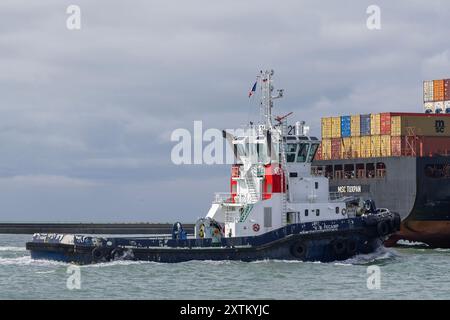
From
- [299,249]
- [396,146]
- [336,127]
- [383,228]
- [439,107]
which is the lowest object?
[299,249]

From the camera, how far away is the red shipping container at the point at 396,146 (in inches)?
2418

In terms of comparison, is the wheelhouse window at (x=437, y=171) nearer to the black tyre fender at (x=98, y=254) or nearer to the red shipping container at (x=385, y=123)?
the red shipping container at (x=385, y=123)

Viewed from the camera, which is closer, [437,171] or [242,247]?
[242,247]

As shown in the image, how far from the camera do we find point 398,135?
61594 millimetres

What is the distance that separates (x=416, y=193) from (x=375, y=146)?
17.4ft

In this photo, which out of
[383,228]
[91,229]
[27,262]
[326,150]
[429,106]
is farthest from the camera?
[91,229]

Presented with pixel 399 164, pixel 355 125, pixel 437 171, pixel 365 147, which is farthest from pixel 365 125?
pixel 437 171

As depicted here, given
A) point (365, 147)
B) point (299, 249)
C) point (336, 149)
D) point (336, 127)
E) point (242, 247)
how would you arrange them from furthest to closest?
1. point (336, 149)
2. point (336, 127)
3. point (365, 147)
4. point (299, 249)
5. point (242, 247)

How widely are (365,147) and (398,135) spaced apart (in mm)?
3360

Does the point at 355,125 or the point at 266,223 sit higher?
the point at 355,125

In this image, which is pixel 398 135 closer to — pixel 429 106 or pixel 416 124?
pixel 416 124

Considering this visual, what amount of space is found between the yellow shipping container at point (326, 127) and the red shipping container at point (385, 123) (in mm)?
5448
